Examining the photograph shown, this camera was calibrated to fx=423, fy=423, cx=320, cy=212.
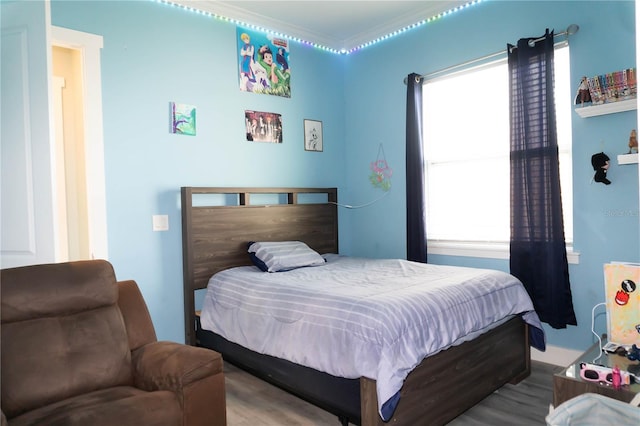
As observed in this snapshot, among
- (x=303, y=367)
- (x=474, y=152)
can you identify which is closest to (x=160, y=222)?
(x=303, y=367)

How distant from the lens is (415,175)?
3.65 m

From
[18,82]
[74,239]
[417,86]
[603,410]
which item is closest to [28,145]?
[18,82]

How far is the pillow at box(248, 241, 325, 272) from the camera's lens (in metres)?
3.14

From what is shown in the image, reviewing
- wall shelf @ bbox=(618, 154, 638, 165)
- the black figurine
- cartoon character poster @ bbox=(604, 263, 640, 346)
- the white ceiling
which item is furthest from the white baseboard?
the white ceiling

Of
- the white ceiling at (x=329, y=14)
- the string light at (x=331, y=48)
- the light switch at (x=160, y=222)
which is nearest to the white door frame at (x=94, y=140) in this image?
the light switch at (x=160, y=222)

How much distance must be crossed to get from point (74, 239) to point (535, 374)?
12.5 ft

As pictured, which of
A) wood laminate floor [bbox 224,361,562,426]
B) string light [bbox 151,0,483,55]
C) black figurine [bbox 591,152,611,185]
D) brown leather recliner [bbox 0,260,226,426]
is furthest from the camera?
string light [bbox 151,0,483,55]

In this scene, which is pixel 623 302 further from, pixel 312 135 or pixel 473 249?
pixel 312 135

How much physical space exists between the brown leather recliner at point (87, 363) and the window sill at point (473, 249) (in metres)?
2.30

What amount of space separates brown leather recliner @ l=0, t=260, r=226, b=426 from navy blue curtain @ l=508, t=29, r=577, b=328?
2253 mm

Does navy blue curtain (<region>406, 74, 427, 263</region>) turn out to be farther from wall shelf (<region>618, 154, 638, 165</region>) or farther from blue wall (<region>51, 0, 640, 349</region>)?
wall shelf (<region>618, 154, 638, 165</region>)

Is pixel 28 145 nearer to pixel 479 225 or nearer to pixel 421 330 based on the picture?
pixel 421 330

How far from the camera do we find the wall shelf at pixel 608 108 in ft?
8.29

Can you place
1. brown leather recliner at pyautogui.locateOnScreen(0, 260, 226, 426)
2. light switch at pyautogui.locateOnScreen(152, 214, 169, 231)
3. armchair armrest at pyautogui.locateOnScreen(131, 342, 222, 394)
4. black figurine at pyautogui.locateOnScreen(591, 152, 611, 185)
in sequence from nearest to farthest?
brown leather recliner at pyautogui.locateOnScreen(0, 260, 226, 426) → armchair armrest at pyautogui.locateOnScreen(131, 342, 222, 394) → black figurine at pyautogui.locateOnScreen(591, 152, 611, 185) → light switch at pyautogui.locateOnScreen(152, 214, 169, 231)
